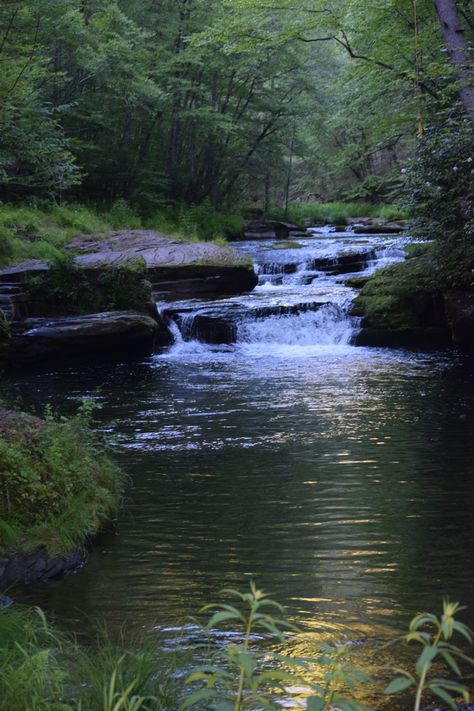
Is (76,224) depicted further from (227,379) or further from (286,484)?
(286,484)

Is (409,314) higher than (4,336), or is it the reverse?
(4,336)

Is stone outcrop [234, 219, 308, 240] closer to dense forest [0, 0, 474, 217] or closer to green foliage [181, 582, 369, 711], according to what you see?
dense forest [0, 0, 474, 217]

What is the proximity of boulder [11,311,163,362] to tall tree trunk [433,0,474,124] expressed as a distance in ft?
22.8

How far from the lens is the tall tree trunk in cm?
1202

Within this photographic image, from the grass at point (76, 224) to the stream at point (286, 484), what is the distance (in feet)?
12.4

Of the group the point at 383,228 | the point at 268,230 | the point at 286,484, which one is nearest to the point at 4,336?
the point at 286,484

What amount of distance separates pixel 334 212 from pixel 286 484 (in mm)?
34971

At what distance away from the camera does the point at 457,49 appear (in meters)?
12.1

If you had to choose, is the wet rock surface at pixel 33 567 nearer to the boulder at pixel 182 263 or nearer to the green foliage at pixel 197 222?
the boulder at pixel 182 263

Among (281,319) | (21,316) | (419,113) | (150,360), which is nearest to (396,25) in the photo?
(419,113)

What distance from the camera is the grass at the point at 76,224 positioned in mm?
16375

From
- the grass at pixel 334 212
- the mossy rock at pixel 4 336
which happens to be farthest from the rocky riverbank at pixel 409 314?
the grass at pixel 334 212

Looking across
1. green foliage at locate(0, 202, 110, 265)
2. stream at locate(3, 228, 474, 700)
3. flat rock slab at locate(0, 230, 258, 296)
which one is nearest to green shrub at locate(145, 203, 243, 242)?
green foliage at locate(0, 202, 110, 265)

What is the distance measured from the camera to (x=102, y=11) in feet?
75.9
